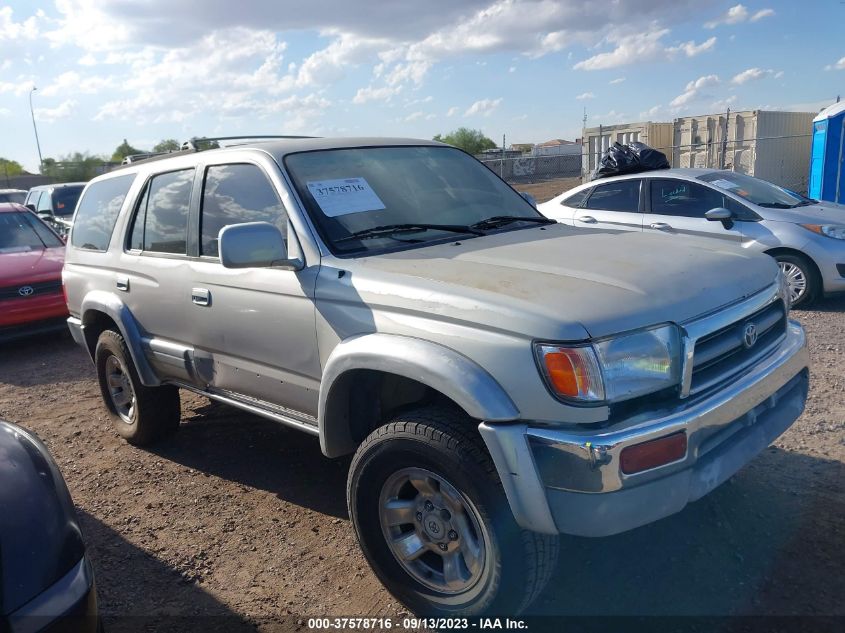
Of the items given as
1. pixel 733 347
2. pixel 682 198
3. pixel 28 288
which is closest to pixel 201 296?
pixel 733 347

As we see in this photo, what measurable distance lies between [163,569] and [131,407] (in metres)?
1.80

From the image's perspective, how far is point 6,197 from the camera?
59.6 feet

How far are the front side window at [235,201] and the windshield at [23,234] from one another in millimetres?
6136

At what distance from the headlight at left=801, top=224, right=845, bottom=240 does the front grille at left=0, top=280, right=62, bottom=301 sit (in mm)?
8406

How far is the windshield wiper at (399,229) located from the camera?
10.9 feet

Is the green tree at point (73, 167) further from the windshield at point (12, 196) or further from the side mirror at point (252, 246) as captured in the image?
the side mirror at point (252, 246)

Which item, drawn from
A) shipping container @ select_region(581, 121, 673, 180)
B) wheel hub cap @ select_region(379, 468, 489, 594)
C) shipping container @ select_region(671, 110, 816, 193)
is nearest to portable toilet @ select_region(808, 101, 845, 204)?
shipping container @ select_region(671, 110, 816, 193)

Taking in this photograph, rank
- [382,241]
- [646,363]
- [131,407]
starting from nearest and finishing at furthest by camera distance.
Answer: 1. [646,363]
2. [382,241]
3. [131,407]

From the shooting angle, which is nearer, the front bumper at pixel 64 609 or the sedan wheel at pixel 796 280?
the front bumper at pixel 64 609

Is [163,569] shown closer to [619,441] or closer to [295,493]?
[295,493]

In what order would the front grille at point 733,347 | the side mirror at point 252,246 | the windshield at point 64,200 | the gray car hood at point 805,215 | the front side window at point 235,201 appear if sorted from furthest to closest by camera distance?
the windshield at point 64,200, the gray car hood at point 805,215, the front side window at point 235,201, the side mirror at point 252,246, the front grille at point 733,347

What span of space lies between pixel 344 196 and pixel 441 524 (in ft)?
5.42

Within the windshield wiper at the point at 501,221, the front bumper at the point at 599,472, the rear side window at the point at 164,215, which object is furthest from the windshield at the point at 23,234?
the front bumper at the point at 599,472

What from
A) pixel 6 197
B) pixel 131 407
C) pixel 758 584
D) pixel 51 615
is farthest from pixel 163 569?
pixel 6 197
